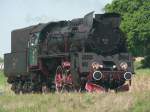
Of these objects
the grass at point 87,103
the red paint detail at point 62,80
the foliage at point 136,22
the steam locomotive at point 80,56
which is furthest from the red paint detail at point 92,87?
the foliage at point 136,22

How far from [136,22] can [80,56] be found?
4829 centimetres

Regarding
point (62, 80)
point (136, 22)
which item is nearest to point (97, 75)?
point (62, 80)

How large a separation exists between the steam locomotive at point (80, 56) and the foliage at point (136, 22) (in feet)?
136

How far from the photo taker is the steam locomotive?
24797 millimetres

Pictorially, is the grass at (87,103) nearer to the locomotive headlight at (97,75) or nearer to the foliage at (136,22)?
the locomotive headlight at (97,75)

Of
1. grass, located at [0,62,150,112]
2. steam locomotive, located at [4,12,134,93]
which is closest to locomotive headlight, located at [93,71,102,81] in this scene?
steam locomotive, located at [4,12,134,93]

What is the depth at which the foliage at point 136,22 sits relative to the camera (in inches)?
2756

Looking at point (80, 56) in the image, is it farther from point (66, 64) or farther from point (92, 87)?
point (92, 87)

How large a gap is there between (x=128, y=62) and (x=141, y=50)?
169ft

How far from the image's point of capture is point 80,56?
24719 mm

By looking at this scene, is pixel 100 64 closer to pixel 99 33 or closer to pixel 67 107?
pixel 99 33

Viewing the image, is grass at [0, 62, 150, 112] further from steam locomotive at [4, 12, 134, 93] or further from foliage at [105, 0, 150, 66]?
foliage at [105, 0, 150, 66]

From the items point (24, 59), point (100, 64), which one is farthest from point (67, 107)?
point (24, 59)

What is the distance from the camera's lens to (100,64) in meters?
24.7
